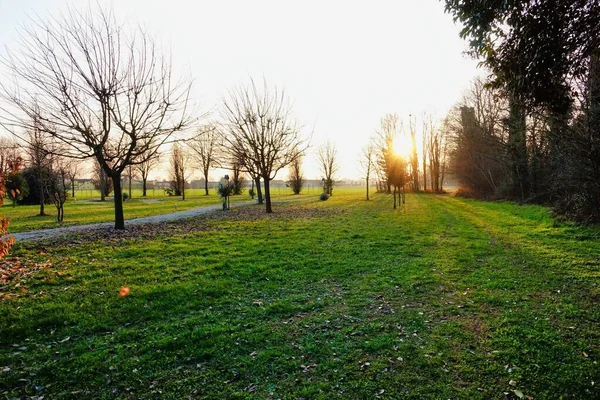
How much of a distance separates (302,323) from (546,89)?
6142 mm

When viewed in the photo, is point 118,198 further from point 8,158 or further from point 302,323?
point 302,323

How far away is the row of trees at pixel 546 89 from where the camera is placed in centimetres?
533

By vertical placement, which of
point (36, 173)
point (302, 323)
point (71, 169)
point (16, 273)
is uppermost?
point (71, 169)

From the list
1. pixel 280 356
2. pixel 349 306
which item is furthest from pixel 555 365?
pixel 280 356

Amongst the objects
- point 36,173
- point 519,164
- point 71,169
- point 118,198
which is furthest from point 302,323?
point 71,169

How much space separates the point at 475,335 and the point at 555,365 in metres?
1.02

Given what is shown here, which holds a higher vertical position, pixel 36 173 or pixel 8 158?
pixel 36 173

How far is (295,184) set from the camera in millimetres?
57125

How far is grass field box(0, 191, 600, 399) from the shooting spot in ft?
12.8

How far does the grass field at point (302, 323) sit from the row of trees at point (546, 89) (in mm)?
4100

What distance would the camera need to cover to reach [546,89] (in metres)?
5.82

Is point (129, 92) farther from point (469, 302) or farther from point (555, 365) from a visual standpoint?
point (555, 365)

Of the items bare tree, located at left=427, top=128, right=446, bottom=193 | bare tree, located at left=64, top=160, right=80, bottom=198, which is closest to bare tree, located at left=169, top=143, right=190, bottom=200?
bare tree, located at left=64, top=160, right=80, bottom=198

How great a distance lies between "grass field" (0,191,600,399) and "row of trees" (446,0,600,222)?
4100 mm
